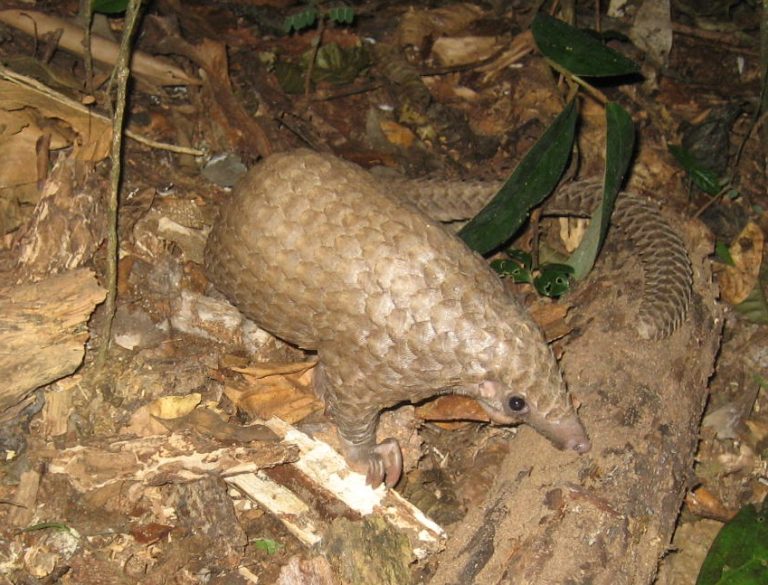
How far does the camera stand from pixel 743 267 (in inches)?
176

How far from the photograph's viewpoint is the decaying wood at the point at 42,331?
2793 mm

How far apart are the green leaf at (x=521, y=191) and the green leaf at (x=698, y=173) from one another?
154 cm

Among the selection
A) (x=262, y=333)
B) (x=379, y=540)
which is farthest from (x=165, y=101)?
(x=379, y=540)

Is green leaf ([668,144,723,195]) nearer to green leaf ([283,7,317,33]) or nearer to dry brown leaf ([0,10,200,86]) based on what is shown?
green leaf ([283,7,317,33])

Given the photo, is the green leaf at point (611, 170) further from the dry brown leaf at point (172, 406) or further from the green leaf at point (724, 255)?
the dry brown leaf at point (172, 406)

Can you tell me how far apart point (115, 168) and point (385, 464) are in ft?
5.26

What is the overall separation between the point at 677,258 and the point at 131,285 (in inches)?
96.4

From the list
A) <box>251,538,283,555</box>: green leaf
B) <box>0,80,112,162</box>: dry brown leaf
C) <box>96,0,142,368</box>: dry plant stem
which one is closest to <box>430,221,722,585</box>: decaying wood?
<box>251,538,283,555</box>: green leaf

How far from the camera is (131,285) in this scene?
11.3ft

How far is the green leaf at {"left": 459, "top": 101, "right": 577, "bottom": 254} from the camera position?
336cm

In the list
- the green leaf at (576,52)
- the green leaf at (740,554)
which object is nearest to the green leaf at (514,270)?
the green leaf at (576,52)

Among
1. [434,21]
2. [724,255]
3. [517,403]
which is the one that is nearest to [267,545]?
[517,403]

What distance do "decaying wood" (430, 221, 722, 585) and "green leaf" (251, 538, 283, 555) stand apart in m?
0.67

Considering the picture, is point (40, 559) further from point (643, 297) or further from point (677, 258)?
point (677, 258)
